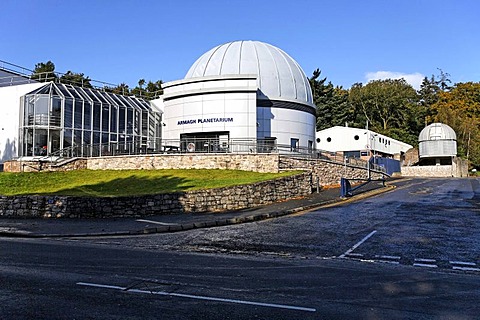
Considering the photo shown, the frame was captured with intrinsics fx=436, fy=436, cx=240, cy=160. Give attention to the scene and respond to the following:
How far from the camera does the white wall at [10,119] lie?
1388 inches

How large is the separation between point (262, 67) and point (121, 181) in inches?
734

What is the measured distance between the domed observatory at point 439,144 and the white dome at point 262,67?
90.7ft

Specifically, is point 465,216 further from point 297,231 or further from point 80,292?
point 80,292

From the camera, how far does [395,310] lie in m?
5.86

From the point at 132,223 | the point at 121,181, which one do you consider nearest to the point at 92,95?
the point at 121,181

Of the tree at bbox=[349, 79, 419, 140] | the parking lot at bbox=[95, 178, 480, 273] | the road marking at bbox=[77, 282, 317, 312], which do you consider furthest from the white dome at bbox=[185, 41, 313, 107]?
the tree at bbox=[349, 79, 419, 140]

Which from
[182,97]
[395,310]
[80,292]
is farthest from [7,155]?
[395,310]

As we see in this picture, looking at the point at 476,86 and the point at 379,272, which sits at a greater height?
the point at 476,86

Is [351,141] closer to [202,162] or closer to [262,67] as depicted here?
[262,67]

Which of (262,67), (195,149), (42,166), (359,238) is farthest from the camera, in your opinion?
(262,67)

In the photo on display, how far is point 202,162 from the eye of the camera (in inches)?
1134

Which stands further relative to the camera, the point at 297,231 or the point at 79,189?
the point at 79,189

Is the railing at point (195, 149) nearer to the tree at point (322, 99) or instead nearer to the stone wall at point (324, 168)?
the stone wall at point (324, 168)

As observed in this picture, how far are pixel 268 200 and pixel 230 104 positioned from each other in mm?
14691
